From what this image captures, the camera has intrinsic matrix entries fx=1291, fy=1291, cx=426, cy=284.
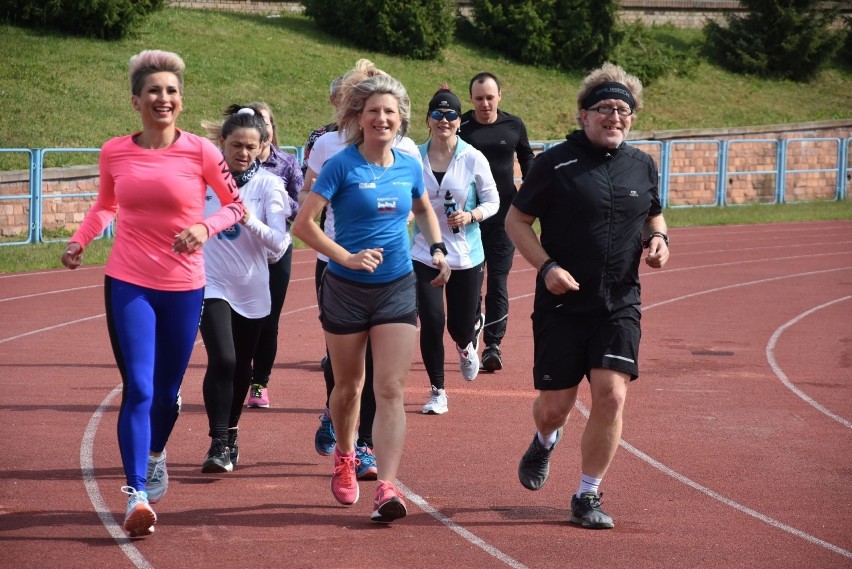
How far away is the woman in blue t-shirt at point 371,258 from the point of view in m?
6.06

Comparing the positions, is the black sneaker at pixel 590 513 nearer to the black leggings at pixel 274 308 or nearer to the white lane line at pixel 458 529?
the white lane line at pixel 458 529

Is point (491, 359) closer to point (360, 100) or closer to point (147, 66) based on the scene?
point (360, 100)

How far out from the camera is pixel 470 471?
285 inches

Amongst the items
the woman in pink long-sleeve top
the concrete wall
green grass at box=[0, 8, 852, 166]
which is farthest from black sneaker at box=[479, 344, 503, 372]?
the concrete wall

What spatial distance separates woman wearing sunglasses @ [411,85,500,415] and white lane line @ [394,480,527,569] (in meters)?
1.71

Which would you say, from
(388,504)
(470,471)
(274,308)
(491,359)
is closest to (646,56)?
(491,359)

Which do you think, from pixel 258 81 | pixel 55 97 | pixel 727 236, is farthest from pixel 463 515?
pixel 258 81

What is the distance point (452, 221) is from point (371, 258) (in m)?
2.54

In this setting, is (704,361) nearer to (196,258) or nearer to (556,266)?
(556,266)

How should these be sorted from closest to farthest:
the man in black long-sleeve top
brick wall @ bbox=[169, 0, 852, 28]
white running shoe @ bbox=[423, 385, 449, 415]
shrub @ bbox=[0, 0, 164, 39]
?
white running shoe @ bbox=[423, 385, 449, 415] → the man in black long-sleeve top → shrub @ bbox=[0, 0, 164, 39] → brick wall @ bbox=[169, 0, 852, 28]

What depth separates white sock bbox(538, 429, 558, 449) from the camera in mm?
6402

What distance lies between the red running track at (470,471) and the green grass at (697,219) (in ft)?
18.8

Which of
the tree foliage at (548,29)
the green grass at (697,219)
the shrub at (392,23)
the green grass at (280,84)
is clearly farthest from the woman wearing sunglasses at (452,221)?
the tree foliage at (548,29)

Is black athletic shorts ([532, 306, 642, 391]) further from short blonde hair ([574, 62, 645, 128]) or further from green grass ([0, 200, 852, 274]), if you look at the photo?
green grass ([0, 200, 852, 274])
